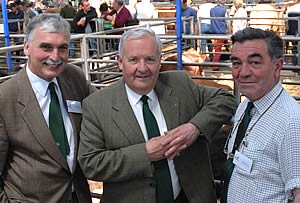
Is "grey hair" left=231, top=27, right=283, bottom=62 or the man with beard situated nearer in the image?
"grey hair" left=231, top=27, right=283, bottom=62

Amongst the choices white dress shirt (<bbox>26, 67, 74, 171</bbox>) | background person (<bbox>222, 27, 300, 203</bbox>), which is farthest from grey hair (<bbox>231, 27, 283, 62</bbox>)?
white dress shirt (<bbox>26, 67, 74, 171</bbox>)

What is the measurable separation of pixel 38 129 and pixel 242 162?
3.02 ft

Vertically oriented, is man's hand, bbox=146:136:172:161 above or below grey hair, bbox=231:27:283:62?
below

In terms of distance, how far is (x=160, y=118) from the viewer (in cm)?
223

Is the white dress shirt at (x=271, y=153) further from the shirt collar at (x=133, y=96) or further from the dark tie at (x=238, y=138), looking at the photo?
the shirt collar at (x=133, y=96)

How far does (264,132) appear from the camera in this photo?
6.31ft

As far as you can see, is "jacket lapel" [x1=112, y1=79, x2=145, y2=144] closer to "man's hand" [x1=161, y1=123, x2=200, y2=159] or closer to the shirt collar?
the shirt collar

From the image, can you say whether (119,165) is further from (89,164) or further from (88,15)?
(88,15)

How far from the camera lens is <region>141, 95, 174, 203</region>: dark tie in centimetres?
217

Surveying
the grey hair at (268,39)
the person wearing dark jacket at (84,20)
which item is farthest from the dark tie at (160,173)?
the person wearing dark jacket at (84,20)

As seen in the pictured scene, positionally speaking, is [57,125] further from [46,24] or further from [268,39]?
[268,39]

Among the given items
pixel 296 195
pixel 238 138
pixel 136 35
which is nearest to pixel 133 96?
pixel 136 35

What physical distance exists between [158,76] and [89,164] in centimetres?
52

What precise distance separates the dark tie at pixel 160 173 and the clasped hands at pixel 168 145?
88 millimetres
